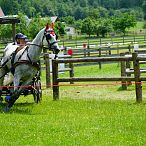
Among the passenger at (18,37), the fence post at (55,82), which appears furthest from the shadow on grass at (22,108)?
the passenger at (18,37)

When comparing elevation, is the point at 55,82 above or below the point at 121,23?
above

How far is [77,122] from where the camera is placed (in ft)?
33.2

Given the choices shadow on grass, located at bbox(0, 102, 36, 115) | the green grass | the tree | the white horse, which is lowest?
the tree

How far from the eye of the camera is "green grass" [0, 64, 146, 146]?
839 cm

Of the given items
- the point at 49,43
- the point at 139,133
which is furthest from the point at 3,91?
the point at 139,133

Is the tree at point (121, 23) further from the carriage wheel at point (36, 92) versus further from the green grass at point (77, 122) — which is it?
the carriage wheel at point (36, 92)

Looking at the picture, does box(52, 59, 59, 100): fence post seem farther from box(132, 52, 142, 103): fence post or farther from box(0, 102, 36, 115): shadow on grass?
box(132, 52, 142, 103): fence post

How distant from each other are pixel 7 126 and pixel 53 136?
1.56m

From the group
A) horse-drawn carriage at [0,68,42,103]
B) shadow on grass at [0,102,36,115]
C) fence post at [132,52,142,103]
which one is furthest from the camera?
horse-drawn carriage at [0,68,42,103]

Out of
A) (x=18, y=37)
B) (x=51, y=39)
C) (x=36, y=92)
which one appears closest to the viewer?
(x=51, y=39)

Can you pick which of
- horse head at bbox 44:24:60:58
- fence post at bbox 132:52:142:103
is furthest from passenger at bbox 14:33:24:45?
fence post at bbox 132:52:142:103

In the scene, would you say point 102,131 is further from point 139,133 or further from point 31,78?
point 31,78

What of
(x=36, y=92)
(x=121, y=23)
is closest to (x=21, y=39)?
(x=36, y=92)

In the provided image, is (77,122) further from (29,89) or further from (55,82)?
(55,82)
